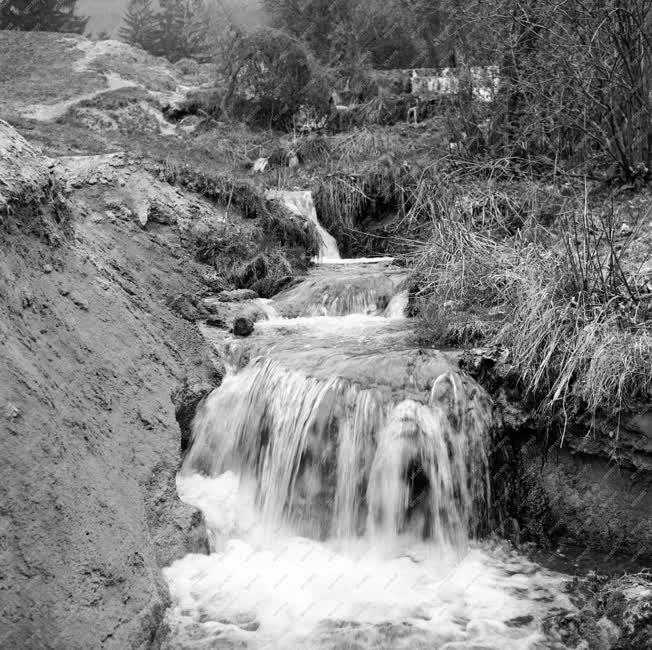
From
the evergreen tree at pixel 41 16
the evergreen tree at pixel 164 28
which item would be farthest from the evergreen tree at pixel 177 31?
the evergreen tree at pixel 41 16

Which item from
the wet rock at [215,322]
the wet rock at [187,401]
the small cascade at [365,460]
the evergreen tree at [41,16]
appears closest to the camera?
the small cascade at [365,460]

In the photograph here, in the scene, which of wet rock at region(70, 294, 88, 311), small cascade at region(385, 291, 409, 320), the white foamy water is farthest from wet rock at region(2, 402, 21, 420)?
small cascade at region(385, 291, 409, 320)

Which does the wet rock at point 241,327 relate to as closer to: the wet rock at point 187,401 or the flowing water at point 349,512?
the flowing water at point 349,512

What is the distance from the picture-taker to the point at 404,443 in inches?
164

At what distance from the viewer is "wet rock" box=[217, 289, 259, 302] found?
6.73 meters

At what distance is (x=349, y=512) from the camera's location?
416 cm

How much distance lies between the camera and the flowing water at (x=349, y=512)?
3305mm

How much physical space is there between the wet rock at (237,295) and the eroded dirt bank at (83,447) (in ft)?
4.30

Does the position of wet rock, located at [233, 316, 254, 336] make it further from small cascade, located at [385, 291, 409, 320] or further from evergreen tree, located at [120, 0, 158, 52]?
evergreen tree, located at [120, 0, 158, 52]

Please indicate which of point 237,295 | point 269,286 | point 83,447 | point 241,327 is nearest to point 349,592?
point 83,447

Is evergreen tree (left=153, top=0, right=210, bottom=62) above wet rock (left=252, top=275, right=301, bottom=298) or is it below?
above

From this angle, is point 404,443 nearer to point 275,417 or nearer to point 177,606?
point 275,417

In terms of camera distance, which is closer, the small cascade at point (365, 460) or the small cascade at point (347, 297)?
the small cascade at point (365, 460)

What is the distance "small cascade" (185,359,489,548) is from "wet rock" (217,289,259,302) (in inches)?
91.6
